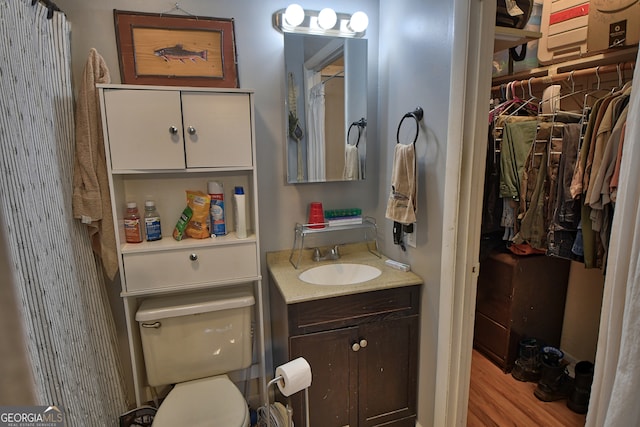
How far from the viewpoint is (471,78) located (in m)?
1.29

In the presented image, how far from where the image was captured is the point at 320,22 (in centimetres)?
176

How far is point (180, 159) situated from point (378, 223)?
1138 millimetres

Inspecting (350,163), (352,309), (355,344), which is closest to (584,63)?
(350,163)

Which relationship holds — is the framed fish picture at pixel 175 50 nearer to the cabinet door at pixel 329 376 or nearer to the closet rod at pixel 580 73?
the cabinet door at pixel 329 376

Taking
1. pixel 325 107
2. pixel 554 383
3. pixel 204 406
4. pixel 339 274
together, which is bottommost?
pixel 554 383

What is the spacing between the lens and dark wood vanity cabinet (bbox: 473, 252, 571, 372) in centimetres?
222

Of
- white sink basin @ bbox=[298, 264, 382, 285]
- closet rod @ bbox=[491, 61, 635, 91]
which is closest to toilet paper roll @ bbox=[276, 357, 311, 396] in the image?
white sink basin @ bbox=[298, 264, 382, 285]

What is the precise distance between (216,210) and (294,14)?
1.01 meters

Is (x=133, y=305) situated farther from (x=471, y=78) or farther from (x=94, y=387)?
(x=471, y=78)

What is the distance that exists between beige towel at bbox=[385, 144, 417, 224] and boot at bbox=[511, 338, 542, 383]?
1.38 metres

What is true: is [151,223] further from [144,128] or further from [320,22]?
[320,22]

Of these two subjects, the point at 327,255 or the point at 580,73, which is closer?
the point at 580,73

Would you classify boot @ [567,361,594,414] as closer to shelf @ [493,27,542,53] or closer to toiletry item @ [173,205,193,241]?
shelf @ [493,27,542,53]

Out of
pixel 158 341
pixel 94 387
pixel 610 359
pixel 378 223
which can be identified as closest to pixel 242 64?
pixel 378 223
